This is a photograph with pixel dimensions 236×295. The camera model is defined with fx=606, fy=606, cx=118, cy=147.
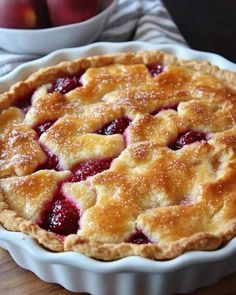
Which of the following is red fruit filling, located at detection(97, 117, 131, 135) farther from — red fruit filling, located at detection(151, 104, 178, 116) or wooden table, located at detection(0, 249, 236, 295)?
wooden table, located at detection(0, 249, 236, 295)

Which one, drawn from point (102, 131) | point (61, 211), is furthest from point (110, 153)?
point (61, 211)

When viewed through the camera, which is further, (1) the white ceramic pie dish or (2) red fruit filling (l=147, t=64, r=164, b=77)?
(2) red fruit filling (l=147, t=64, r=164, b=77)

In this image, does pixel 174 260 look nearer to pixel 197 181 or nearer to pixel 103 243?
pixel 103 243

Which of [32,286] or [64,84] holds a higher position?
[64,84]

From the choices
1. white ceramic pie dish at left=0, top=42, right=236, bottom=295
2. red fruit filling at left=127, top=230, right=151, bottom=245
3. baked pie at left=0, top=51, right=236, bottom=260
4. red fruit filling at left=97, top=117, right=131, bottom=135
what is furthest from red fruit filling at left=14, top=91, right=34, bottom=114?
red fruit filling at left=127, top=230, right=151, bottom=245

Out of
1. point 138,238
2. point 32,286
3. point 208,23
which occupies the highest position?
point 138,238

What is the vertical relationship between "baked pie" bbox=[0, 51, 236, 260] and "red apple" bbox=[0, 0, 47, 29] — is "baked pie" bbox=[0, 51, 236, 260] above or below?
below

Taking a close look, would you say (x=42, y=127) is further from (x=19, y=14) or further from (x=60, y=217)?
(x=19, y=14)

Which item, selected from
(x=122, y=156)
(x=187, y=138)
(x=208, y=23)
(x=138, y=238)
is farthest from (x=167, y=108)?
(x=208, y=23)
